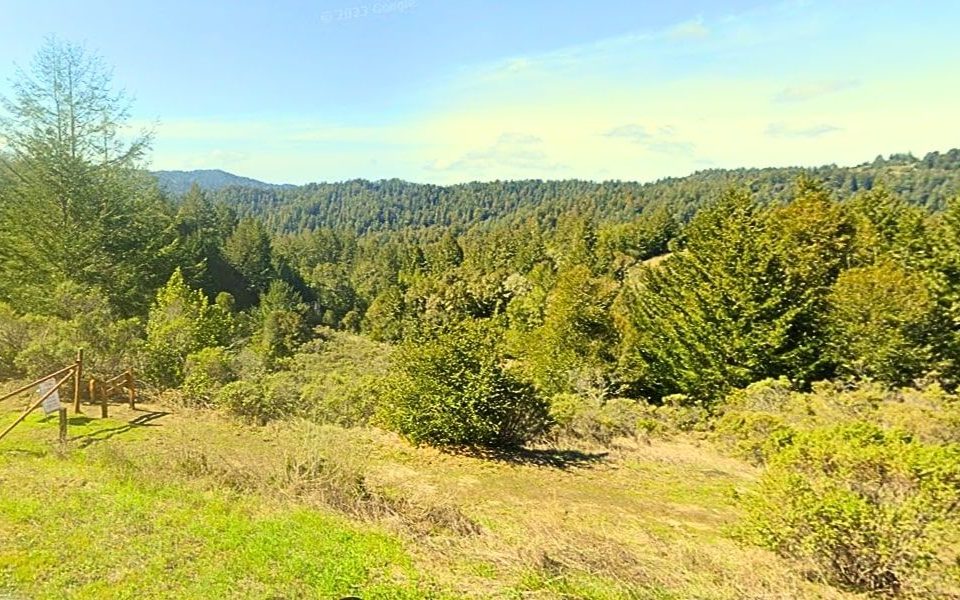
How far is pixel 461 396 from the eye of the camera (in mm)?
11953

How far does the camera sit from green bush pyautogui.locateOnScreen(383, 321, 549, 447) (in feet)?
39.1

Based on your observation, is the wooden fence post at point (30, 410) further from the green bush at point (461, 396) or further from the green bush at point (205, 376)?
the green bush at point (461, 396)

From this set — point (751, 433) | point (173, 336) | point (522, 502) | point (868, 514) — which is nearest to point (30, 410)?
point (173, 336)

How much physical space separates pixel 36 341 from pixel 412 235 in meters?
129

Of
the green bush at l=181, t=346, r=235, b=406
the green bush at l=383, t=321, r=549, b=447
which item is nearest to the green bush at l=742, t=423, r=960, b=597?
the green bush at l=383, t=321, r=549, b=447

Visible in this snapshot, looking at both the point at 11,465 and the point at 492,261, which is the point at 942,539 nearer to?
the point at 11,465

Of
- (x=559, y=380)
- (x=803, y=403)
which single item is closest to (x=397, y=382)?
(x=803, y=403)

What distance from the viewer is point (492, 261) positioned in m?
85.6

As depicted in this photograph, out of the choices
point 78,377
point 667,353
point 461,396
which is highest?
point 78,377

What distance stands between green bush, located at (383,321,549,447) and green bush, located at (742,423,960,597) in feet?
20.5

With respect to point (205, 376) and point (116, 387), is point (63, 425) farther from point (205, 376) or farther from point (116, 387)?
point (205, 376)

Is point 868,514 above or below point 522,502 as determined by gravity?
above

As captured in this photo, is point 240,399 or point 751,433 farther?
point 240,399

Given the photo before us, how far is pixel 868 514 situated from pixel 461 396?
7669 millimetres
